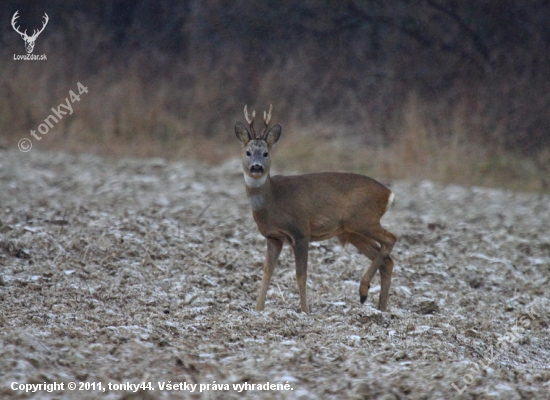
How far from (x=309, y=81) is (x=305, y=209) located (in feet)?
38.8

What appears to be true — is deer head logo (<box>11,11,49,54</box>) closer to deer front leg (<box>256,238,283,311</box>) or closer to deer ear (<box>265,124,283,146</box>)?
deer ear (<box>265,124,283,146</box>)

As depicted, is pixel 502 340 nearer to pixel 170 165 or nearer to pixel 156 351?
pixel 156 351

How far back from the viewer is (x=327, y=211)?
6465mm

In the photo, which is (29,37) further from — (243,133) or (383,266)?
(383,266)

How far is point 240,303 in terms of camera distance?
6398 millimetres

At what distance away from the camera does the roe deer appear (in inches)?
250

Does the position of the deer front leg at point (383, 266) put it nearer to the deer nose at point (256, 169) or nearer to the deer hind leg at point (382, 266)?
the deer hind leg at point (382, 266)

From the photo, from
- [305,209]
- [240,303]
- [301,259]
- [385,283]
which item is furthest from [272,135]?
[385,283]

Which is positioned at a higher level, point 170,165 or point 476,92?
point 476,92

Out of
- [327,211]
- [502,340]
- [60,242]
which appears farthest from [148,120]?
[502,340]

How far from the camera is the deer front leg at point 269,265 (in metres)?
6.21

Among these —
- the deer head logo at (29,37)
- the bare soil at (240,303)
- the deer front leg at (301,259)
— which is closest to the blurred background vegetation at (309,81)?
the deer head logo at (29,37)

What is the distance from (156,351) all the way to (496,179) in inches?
423

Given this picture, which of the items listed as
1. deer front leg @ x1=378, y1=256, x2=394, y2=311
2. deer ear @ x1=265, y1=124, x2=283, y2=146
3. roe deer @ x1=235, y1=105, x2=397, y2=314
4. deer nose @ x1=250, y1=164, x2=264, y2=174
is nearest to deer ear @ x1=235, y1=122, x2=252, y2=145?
roe deer @ x1=235, y1=105, x2=397, y2=314
